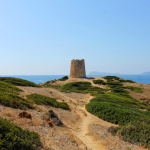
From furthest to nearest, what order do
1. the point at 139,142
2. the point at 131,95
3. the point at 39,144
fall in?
1. the point at 131,95
2. the point at 139,142
3. the point at 39,144

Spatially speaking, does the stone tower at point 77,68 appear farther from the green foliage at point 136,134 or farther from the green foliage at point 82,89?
the green foliage at point 136,134

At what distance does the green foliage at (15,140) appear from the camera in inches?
156

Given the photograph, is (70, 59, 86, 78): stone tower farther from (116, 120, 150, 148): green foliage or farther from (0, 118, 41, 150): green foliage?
(0, 118, 41, 150): green foliage

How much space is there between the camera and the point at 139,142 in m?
6.98

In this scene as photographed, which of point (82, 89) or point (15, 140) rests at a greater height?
point (15, 140)

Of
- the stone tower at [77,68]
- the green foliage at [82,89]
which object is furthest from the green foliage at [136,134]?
the stone tower at [77,68]

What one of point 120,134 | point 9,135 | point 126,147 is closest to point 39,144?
point 9,135

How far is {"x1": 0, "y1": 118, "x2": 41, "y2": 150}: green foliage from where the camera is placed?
A: 3.96 metres

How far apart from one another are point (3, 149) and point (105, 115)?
939 cm

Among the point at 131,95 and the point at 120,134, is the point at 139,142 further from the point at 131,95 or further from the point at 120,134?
the point at 131,95

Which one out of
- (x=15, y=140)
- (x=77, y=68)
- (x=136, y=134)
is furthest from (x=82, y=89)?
(x=15, y=140)

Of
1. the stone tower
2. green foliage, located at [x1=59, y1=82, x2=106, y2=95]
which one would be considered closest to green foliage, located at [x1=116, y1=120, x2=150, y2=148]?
green foliage, located at [x1=59, y1=82, x2=106, y2=95]

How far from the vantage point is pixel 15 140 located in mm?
4223

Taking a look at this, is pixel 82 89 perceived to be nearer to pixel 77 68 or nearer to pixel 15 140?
pixel 77 68
